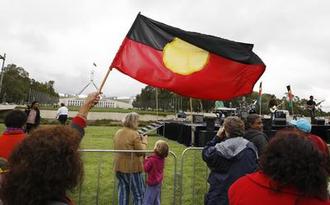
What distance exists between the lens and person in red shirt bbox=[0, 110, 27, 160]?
14.1 ft

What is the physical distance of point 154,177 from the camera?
21.5 feet

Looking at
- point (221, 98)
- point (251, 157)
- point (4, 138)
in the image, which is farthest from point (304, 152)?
point (221, 98)

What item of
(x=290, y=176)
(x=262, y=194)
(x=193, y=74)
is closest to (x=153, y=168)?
(x=193, y=74)

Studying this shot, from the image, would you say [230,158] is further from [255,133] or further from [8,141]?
Answer: [8,141]

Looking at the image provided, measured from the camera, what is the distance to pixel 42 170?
2.05 metres

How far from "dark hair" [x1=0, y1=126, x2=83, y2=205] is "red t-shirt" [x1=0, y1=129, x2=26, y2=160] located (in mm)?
2202

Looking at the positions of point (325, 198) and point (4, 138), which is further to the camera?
point (4, 138)

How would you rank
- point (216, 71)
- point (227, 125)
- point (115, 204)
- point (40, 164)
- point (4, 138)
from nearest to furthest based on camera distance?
1. point (40, 164)
2. point (4, 138)
3. point (227, 125)
4. point (216, 71)
5. point (115, 204)

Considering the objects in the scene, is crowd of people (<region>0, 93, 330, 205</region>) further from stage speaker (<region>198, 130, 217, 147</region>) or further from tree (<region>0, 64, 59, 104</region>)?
tree (<region>0, 64, 59, 104</region>)

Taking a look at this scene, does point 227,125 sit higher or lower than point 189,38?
lower

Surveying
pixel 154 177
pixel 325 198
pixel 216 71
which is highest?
pixel 216 71

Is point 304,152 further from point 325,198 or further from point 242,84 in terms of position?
point 242,84

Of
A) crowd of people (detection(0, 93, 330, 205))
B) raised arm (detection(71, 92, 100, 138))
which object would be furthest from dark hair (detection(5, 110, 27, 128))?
crowd of people (detection(0, 93, 330, 205))

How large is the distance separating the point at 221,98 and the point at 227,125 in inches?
65.5
